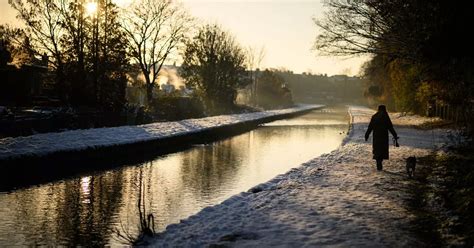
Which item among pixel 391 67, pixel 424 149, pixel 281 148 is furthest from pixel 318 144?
pixel 391 67

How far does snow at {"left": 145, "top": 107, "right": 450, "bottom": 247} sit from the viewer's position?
6.79 meters

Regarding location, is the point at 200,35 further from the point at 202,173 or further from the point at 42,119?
the point at 202,173

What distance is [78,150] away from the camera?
57.3 ft

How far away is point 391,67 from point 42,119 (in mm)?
32791

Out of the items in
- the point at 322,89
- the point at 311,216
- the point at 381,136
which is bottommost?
the point at 311,216

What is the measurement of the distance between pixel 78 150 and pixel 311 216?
1223cm

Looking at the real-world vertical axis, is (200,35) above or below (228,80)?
above

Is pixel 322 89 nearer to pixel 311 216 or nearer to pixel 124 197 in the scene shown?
pixel 124 197

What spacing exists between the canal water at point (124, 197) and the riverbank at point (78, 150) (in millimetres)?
1180

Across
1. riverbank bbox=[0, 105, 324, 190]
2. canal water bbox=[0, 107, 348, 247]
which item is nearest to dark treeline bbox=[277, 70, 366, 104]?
riverbank bbox=[0, 105, 324, 190]

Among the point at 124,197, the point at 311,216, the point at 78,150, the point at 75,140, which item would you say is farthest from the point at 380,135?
the point at 75,140

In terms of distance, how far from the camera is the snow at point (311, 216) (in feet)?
22.3

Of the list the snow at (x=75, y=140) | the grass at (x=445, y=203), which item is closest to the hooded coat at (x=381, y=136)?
the grass at (x=445, y=203)

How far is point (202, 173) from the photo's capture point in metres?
15.3
